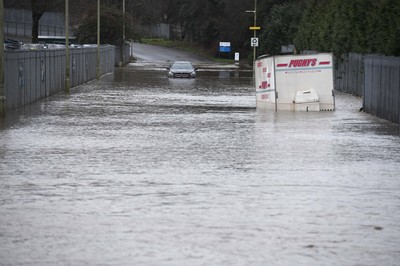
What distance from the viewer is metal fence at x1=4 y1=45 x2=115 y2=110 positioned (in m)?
34.8

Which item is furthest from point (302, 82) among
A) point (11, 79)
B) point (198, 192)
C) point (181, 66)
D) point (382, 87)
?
point (181, 66)

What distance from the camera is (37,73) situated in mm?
41125

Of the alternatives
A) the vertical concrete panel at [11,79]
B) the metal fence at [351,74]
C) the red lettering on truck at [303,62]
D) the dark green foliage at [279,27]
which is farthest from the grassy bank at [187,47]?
the vertical concrete panel at [11,79]

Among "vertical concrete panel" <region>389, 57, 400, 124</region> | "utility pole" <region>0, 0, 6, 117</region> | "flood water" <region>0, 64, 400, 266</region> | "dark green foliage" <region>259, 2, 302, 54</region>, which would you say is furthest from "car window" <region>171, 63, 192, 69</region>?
"flood water" <region>0, 64, 400, 266</region>

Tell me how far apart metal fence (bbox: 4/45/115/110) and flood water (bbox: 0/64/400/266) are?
181 inches

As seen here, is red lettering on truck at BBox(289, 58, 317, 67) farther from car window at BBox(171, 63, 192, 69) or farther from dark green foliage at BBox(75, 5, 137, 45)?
dark green foliage at BBox(75, 5, 137, 45)

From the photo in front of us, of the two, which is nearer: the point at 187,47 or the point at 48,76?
the point at 48,76

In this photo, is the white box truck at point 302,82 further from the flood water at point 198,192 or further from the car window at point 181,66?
the car window at point 181,66

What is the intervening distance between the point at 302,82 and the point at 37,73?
11.3 m

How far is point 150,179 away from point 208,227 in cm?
458

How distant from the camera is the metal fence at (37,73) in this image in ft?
114

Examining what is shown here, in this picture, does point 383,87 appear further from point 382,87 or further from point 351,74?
point 351,74

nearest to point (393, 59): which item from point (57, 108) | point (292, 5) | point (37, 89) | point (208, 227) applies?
point (57, 108)

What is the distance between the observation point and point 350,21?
53.6m
